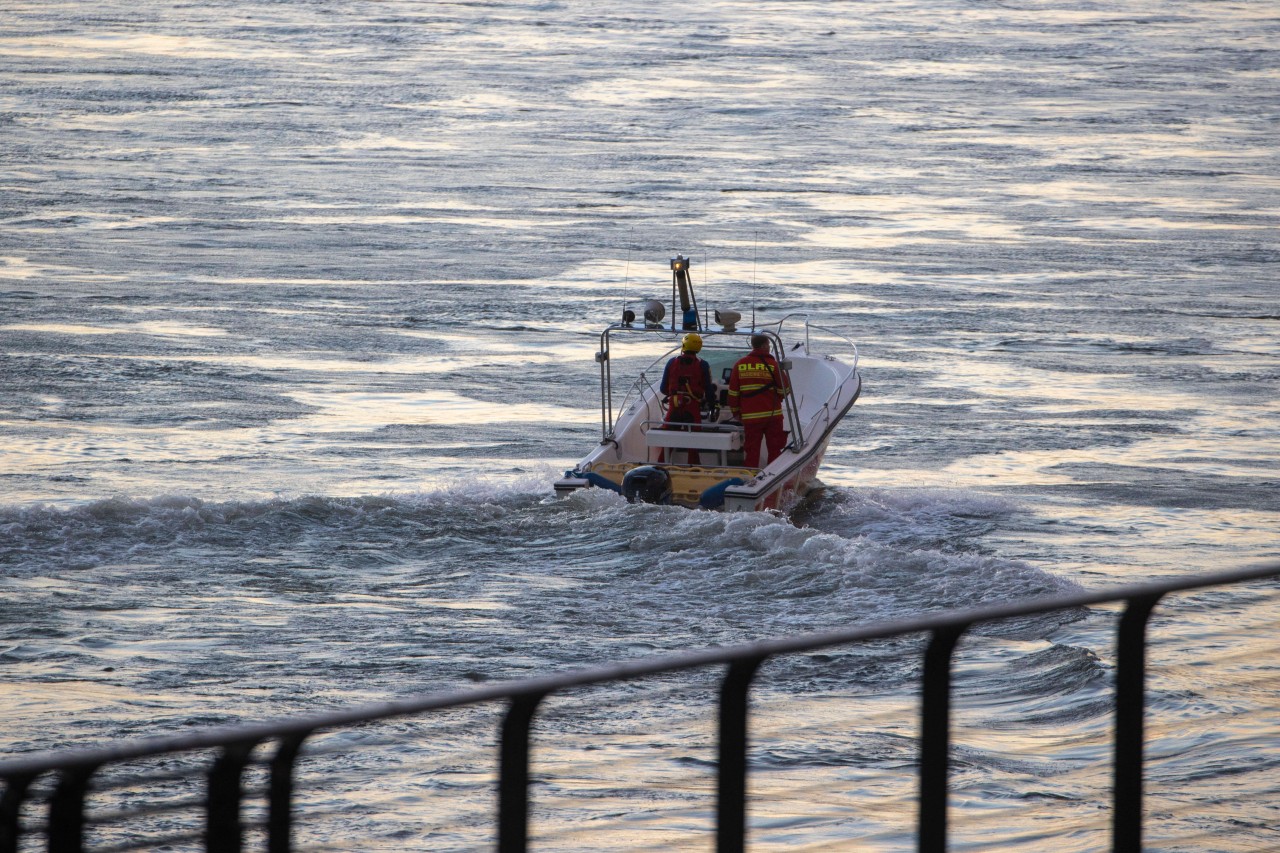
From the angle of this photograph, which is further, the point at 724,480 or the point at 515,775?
the point at 724,480

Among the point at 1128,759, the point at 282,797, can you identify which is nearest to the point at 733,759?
the point at 282,797

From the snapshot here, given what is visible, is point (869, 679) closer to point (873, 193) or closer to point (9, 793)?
point (9, 793)

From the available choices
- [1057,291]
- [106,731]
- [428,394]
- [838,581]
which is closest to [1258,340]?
[1057,291]

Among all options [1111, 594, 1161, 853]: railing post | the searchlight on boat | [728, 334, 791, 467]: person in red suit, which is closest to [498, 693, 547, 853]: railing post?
[1111, 594, 1161, 853]: railing post

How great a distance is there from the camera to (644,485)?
1291 cm

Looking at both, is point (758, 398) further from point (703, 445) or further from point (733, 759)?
point (733, 759)

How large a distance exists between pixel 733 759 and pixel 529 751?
38 cm

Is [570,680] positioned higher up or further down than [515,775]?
higher up

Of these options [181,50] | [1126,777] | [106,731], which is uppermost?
[181,50]

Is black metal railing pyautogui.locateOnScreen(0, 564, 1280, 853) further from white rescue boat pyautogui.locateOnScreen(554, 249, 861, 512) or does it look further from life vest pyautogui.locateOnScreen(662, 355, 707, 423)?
life vest pyautogui.locateOnScreen(662, 355, 707, 423)

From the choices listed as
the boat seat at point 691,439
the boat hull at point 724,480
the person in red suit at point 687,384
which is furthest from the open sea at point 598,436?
the person in red suit at point 687,384

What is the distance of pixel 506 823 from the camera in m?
2.77

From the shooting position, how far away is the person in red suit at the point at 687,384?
13.4 m

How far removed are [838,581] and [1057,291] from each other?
13.9 meters
